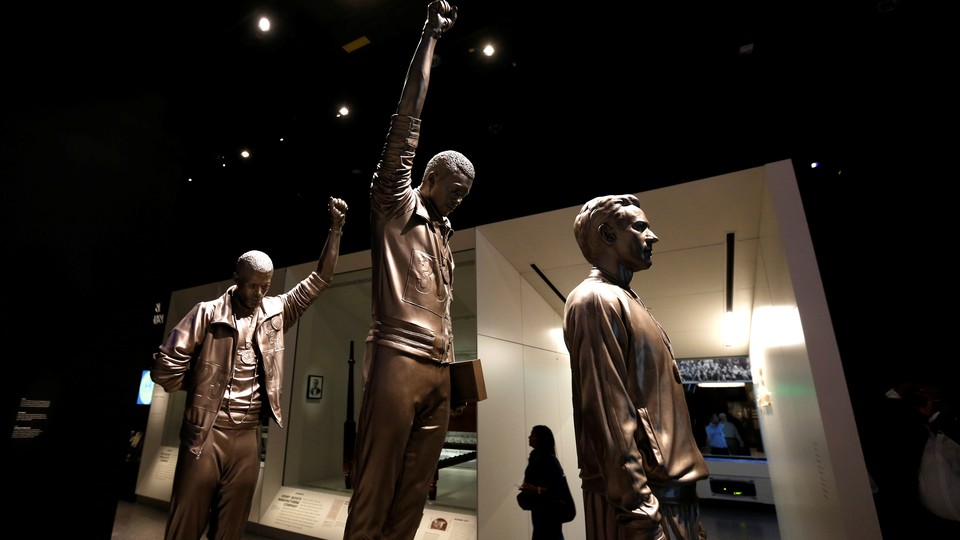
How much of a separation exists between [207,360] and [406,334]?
Result: 54.2 inches

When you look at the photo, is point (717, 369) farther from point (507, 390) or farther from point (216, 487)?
point (216, 487)

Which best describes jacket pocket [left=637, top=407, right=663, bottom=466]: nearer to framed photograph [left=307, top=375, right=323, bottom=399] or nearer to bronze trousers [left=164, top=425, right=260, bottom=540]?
bronze trousers [left=164, top=425, right=260, bottom=540]

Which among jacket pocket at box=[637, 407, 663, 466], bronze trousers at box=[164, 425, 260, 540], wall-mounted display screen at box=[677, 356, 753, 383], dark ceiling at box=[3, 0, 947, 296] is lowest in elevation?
bronze trousers at box=[164, 425, 260, 540]

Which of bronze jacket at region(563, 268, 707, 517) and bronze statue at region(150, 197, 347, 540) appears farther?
bronze statue at region(150, 197, 347, 540)

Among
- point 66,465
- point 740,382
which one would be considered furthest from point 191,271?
point 740,382

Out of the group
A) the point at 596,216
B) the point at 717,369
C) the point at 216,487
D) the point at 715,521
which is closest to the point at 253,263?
the point at 216,487

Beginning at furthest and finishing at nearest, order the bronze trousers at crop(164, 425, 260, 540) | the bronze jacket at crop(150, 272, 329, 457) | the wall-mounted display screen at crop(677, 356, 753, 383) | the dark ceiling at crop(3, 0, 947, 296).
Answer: the wall-mounted display screen at crop(677, 356, 753, 383) → the bronze jacket at crop(150, 272, 329, 457) → the bronze trousers at crop(164, 425, 260, 540) → the dark ceiling at crop(3, 0, 947, 296)

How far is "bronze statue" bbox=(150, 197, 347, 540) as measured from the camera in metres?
2.12

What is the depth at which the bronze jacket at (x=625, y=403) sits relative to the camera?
1.21 m

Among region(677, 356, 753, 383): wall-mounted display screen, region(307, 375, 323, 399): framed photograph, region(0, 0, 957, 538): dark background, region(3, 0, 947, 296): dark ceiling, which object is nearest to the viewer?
region(0, 0, 957, 538): dark background

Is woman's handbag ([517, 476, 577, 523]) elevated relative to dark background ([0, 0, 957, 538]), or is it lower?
lower

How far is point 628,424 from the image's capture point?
1.27m

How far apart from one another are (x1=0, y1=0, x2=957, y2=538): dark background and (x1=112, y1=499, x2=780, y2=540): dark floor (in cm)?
419

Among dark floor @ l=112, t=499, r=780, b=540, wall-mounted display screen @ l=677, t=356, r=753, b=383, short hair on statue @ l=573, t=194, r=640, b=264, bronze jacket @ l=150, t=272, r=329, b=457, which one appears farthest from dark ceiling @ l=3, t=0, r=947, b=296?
wall-mounted display screen @ l=677, t=356, r=753, b=383
